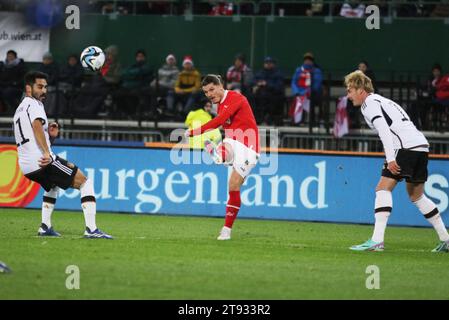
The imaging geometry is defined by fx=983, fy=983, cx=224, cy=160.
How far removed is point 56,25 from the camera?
25.1m

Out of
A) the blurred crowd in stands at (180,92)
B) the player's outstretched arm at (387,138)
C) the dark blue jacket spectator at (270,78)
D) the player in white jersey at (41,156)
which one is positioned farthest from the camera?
the dark blue jacket spectator at (270,78)

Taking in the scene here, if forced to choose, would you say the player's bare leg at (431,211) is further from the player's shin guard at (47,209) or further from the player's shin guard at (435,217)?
the player's shin guard at (47,209)

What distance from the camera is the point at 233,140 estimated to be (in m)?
15.1

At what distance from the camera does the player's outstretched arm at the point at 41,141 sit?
13852 mm

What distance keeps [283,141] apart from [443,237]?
8.48 m

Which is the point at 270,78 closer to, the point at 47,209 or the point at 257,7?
the point at 257,7

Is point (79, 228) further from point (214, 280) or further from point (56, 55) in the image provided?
point (56, 55)

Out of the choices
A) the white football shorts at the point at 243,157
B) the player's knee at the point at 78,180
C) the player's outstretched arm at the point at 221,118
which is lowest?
the player's knee at the point at 78,180

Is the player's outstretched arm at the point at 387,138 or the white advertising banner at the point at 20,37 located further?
the white advertising banner at the point at 20,37

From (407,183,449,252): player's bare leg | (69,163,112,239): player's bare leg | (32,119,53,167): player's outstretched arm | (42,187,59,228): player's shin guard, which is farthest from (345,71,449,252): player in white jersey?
(42,187,59,228): player's shin guard

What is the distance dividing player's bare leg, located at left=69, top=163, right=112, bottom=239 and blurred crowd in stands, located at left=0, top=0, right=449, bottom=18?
37.5 ft

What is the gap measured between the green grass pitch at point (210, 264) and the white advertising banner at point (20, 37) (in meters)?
8.67

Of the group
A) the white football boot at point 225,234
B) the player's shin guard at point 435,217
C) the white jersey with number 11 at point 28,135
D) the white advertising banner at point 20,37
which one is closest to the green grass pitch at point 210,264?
the white football boot at point 225,234
